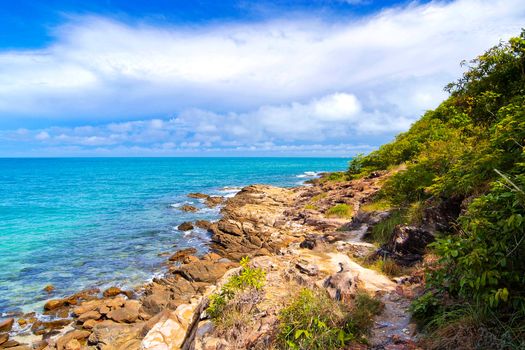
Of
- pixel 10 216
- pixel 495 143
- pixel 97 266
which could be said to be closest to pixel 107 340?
pixel 97 266

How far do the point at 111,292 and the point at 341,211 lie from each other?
48.7 feet

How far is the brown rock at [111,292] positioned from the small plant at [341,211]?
14276 millimetres

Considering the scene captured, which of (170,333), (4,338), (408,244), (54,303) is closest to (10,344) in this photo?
(4,338)

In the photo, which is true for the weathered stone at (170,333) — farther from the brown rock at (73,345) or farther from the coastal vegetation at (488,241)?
the coastal vegetation at (488,241)

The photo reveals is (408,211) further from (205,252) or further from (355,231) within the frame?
(205,252)

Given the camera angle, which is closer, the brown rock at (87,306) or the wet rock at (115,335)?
the wet rock at (115,335)

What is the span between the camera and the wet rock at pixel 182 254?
22.0 meters

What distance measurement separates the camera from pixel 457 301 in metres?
5.84

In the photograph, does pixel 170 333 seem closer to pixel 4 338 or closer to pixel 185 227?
pixel 4 338

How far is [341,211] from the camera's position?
876 inches

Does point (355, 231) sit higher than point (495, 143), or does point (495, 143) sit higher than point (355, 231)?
point (495, 143)

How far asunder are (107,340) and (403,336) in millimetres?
10691

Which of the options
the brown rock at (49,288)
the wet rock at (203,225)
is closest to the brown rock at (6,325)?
the brown rock at (49,288)

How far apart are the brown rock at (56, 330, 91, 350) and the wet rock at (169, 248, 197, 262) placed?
904 cm
